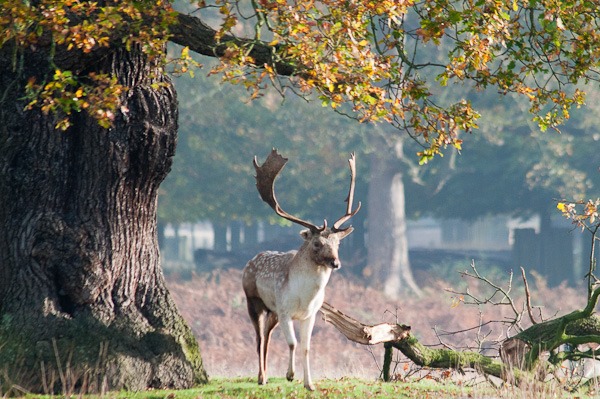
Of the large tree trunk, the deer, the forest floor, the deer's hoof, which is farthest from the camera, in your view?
the forest floor

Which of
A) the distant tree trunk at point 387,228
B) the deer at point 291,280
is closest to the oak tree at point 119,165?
the deer at point 291,280

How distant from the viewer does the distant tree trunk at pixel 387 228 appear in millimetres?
40156

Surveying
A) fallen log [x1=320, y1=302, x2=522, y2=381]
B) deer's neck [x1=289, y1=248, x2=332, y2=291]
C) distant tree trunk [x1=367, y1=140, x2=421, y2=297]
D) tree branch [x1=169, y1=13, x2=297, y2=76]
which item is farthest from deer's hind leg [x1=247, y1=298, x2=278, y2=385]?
distant tree trunk [x1=367, y1=140, x2=421, y2=297]

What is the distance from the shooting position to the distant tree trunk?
132 ft

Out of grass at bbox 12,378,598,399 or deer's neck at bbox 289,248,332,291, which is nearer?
grass at bbox 12,378,598,399

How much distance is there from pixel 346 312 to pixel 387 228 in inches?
341

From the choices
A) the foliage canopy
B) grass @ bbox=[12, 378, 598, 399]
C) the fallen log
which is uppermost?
the foliage canopy

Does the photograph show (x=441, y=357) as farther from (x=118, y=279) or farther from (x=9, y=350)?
(x=9, y=350)

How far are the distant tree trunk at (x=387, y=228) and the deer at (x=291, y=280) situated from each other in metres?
28.5

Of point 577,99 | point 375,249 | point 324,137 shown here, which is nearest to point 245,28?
point 324,137

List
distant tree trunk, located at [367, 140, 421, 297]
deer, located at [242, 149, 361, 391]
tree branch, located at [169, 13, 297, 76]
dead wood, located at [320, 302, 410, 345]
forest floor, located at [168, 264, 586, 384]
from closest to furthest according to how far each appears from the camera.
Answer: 1. deer, located at [242, 149, 361, 391]
2. tree branch, located at [169, 13, 297, 76]
3. dead wood, located at [320, 302, 410, 345]
4. forest floor, located at [168, 264, 586, 384]
5. distant tree trunk, located at [367, 140, 421, 297]

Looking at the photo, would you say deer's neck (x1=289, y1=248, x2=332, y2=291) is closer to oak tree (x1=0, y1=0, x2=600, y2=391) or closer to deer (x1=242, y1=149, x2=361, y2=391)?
deer (x1=242, y1=149, x2=361, y2=391)

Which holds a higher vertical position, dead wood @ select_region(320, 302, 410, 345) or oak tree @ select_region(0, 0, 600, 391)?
oak tree @ select_region(0, 0, 600, 391)

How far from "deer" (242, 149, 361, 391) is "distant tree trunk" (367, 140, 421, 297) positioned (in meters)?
28.5
